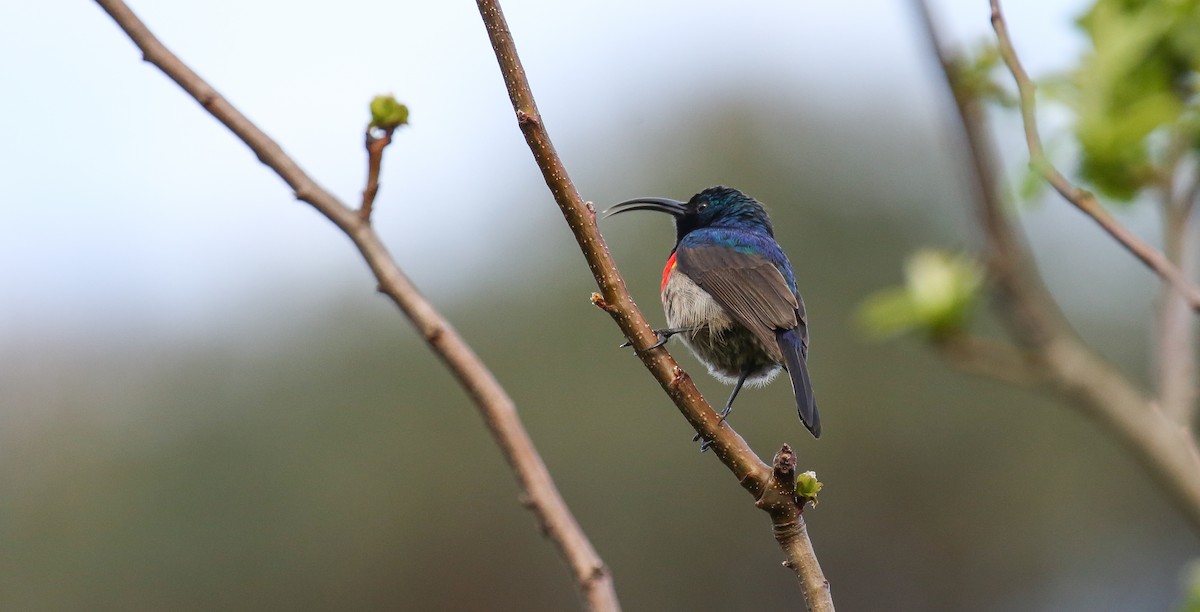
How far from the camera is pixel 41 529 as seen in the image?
52.7ft

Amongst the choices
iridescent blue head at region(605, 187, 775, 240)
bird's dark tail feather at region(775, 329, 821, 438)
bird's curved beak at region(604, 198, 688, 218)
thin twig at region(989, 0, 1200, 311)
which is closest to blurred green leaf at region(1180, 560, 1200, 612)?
thin twig at region(989, 0, 1200, 311)

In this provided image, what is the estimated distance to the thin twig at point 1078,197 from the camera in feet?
6.52

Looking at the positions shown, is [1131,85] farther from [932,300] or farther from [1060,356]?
[1060,356]

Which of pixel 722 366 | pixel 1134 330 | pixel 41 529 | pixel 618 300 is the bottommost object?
pixel 618 300

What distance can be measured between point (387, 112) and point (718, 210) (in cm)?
317

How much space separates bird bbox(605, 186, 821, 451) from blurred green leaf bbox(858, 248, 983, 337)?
16.5 inches

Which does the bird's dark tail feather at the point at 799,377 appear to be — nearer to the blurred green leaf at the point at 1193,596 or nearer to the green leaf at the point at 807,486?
the blurred green leaf at the point at 1193,596

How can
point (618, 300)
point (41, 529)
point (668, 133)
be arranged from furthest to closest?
point (668, 133) → point (41, 529) → point (618, 300)

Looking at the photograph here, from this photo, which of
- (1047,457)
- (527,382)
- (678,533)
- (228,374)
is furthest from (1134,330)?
(228,374)

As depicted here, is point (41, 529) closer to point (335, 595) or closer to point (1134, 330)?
point (335, 595)

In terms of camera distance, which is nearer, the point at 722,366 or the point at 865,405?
the point at 722,366

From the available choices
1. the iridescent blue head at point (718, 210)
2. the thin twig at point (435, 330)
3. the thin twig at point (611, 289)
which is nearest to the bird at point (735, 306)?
the iridescent blue head at point (718, 210)

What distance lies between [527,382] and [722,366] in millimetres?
13193

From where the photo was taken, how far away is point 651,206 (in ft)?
16.5
